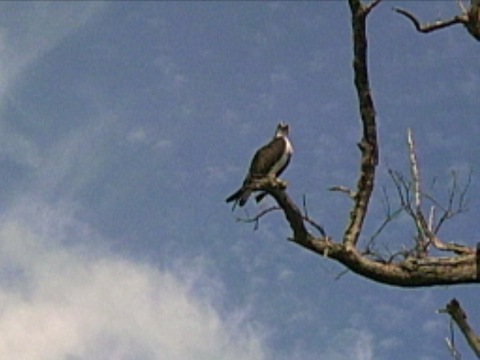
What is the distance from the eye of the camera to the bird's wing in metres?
9.24

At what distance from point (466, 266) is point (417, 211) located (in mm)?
665

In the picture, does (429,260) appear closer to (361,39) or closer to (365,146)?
(365,146)

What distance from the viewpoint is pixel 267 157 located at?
9492 millimetres

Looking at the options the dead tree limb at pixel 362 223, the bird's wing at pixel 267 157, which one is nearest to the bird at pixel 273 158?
the bird's wing at pixel 267 157

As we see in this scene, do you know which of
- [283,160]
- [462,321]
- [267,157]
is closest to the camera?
[462,321]

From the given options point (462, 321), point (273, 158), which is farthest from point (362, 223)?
point (273, 158)

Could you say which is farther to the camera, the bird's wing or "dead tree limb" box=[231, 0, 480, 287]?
the bird's wing

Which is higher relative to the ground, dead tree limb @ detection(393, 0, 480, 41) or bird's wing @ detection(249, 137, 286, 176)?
bird's wing @ detection(249, 137, 286, 176)

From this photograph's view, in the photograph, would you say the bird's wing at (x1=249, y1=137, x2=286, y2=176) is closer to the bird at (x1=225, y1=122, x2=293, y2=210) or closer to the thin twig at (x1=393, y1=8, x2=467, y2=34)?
the bird at (x1=225, y1=122, x2=293, y2=210)

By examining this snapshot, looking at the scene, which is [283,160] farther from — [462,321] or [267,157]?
[462,321]

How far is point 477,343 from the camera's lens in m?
5.88

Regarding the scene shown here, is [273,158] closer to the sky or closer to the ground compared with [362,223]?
closer to the sky

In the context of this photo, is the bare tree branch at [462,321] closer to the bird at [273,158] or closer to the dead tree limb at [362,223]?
the dead tree limb at [362,223]

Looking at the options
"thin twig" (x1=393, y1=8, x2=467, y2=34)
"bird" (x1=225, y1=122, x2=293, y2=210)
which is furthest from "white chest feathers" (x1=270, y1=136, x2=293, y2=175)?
"thin twig" (x1=393, y1=8, x2=467, y2=34)
